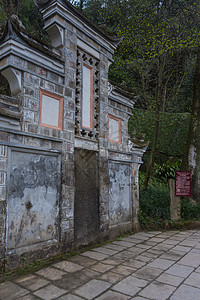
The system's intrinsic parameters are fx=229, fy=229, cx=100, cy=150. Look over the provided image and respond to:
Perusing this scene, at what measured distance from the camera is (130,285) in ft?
10.0

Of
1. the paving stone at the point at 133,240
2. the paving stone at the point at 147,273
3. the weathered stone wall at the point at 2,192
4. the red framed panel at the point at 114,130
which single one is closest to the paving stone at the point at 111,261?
the paving stone at the point at 147,273

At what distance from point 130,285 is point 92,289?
0.52m

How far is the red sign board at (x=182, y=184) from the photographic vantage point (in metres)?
6.93

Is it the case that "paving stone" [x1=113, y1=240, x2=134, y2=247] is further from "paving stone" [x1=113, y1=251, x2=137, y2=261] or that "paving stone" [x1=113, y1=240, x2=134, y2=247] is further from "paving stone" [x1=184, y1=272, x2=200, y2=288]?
"paving stone" [x1=184, y1=272, x2=200, y2=288]

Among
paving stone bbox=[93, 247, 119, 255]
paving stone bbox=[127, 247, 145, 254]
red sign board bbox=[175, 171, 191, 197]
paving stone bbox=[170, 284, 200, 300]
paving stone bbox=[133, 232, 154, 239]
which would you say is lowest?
paving stone bbox=[133, 232, 154, 239]

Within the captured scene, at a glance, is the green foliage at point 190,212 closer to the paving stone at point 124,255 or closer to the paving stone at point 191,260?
the paving stone at point 191,260

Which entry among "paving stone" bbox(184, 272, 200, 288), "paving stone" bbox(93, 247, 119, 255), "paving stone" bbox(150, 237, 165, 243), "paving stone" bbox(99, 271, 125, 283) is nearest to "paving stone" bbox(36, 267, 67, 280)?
"paving stone" bbox(99, 271, 125, 283)

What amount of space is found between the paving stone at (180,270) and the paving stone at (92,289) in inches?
44.6

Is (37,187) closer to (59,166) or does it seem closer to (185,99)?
(59,166)

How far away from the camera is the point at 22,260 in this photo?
3.44 m

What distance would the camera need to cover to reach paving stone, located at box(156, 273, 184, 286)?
3.19 metres

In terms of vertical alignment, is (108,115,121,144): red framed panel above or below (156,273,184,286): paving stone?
above

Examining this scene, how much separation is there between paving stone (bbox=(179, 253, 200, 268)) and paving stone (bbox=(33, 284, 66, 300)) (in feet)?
7.35

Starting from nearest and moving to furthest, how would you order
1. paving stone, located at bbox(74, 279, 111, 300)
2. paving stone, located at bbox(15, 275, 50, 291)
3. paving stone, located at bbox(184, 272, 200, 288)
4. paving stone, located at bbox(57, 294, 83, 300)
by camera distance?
paving stone, located at bbox(57, 294, 83, 300) < paving stone, located at bbox(74, 279, 111, 300) < paving stone, located at bbox(15, 275, 50, 291) < paving stone, located at bbox(184, 272, 200, 288)
